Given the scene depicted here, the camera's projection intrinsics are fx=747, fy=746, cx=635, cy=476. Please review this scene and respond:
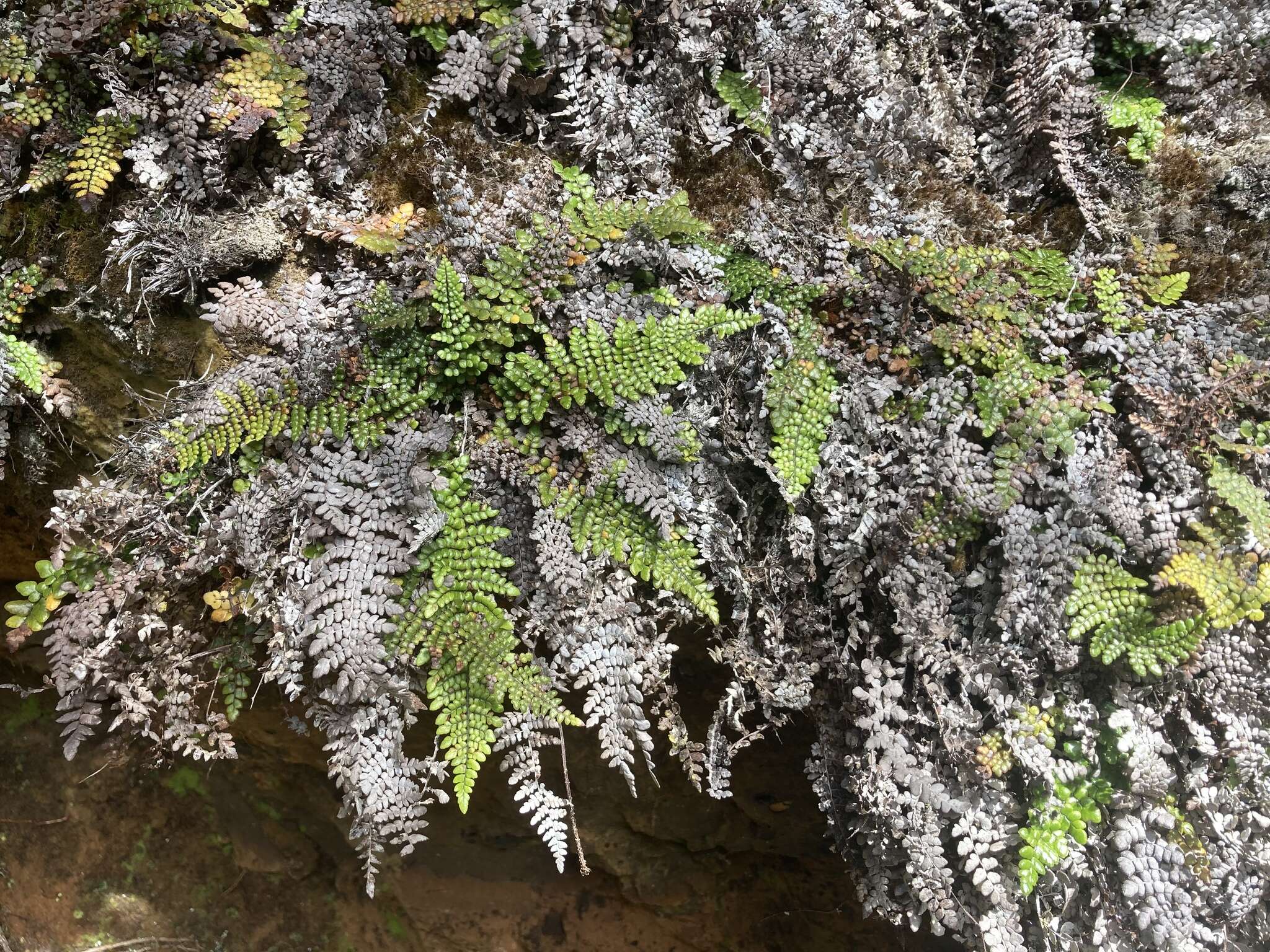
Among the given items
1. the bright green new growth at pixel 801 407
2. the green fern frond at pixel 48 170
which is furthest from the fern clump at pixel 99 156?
the bright green new growth at pixel 801 407

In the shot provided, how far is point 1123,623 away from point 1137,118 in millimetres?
1950

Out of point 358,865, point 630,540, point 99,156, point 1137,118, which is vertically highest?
point 99,156

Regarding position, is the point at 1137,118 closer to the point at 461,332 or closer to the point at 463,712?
the point at 461,332

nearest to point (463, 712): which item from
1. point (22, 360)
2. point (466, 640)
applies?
point (466, 640)

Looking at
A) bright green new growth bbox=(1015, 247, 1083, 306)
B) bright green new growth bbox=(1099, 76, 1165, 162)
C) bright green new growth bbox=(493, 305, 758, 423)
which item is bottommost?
bright green new growth bbox=(493, 305, 758, 423)

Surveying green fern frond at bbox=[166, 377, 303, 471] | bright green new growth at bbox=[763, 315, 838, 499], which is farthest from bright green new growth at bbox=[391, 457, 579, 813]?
bright green new growth at bbox=[763, 315, 838, 499]

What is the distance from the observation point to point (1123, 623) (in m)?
2.39

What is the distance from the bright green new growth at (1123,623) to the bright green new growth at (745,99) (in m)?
1.97

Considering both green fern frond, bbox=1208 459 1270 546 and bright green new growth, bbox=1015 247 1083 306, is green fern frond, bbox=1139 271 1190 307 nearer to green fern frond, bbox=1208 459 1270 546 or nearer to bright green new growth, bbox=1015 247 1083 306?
bright green new growth, bbox=1015 247 1083 306

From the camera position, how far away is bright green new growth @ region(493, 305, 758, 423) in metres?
2.51

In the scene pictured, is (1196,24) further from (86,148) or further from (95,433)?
(95,433)

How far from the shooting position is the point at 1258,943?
242cm

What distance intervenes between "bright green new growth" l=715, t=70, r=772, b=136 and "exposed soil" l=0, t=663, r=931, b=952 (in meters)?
2.65

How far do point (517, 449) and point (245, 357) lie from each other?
1046 millimetres
